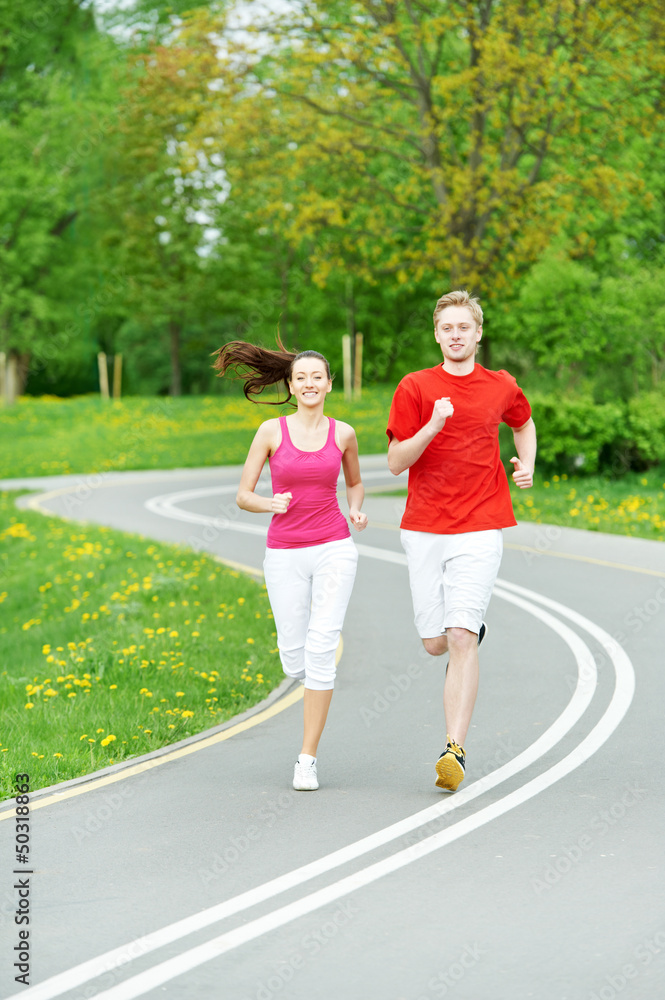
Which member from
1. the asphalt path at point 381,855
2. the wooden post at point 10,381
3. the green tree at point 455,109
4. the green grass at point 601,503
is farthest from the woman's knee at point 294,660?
the wooden post at point 10,381

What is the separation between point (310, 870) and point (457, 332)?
262 centimetres

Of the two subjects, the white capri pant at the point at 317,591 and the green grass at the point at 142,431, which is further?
the green grass at the point at 142,431

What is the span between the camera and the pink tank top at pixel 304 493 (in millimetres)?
5992

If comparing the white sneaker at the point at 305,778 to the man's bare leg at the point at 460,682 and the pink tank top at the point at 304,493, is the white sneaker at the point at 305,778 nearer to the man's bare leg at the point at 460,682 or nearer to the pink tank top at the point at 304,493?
the man's bare leg at the point at 460,682

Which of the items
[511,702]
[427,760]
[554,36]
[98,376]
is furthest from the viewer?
[98,376]

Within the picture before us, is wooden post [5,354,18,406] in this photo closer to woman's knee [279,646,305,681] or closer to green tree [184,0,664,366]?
green tree [184,0,664,366]

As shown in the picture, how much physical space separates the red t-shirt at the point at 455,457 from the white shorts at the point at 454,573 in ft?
0.19

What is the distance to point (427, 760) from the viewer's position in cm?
647

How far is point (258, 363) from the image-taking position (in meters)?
6.45

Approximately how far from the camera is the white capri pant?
19.7ft

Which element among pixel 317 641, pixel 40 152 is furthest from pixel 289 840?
pixel 40 152

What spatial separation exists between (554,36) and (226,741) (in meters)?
16.7

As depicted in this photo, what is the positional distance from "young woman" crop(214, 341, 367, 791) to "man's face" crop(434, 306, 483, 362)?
2.04 feet

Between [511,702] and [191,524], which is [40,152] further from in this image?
[511,702]
